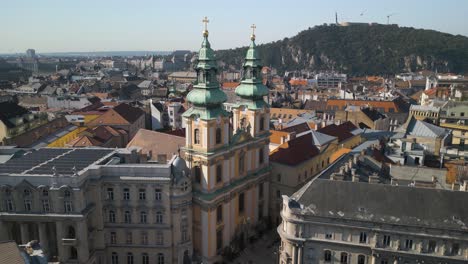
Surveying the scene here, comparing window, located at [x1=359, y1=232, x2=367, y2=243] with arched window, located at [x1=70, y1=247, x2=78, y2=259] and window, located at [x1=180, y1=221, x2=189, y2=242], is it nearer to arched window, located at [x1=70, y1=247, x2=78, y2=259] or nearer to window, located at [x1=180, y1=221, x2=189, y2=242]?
window, located at [x1=180, y1=221, x2=189, y2=242]

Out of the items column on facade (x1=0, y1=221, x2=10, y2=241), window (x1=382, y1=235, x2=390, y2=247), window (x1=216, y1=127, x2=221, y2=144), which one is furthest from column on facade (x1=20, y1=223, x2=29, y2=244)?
window (x1=382, y1=235, x2=390, y2=247)

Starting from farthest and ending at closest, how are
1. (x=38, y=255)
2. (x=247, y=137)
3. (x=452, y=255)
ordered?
1. (x=247, y=137)
2. (x=452, y=255)
3. (x=38, y=255)

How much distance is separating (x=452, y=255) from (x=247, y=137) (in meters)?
32.5

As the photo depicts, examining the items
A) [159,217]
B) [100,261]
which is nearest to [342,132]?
[159,217]

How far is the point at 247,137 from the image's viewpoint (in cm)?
6700

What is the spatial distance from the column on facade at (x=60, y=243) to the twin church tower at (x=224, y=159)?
58.6ft

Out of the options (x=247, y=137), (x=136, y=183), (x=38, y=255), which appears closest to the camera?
(x=38, y=255)

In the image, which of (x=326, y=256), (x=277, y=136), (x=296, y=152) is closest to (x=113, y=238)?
(x=326, y=256)

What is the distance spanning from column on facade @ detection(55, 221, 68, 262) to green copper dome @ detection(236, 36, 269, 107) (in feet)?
111

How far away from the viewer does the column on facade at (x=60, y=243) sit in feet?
174

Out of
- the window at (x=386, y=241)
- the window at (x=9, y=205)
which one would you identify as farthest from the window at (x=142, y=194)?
the window at (x=386, y=241)

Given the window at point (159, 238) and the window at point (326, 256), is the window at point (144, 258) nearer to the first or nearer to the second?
the window at point (159, 238)

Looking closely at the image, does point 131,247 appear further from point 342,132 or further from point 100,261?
point 342,132

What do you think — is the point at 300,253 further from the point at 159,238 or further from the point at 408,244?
the point at 159,238
